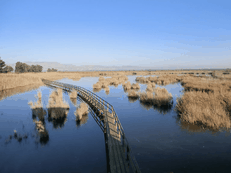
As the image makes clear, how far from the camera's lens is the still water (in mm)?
7797

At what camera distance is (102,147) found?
9906mm

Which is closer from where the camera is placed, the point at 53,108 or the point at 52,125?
the point at 52,125

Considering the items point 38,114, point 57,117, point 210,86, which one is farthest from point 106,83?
point 57,117

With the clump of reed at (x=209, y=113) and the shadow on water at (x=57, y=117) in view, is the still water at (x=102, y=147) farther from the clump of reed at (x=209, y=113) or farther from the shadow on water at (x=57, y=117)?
the clump of reed at (x=209, y=113)

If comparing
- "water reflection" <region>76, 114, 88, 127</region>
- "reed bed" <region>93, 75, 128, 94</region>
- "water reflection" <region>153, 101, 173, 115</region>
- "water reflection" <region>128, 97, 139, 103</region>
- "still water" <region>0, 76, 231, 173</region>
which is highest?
"reed bed" <region>93, 75, 128, 94</region>

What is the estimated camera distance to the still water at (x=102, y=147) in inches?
307

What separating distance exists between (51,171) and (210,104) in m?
15.4

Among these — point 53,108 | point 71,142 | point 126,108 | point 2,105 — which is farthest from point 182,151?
point 2,105

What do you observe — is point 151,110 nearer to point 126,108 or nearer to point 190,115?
point 126,108

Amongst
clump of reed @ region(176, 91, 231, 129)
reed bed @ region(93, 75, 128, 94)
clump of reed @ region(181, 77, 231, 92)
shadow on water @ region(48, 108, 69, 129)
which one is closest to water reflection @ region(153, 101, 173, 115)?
clump of reed @ region(176, 91, 231, 129)

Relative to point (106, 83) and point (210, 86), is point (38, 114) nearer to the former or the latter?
point (106, 83)

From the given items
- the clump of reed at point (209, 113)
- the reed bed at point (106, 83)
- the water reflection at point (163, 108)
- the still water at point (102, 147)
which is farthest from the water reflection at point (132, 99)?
the reed bed at point (106, 83)

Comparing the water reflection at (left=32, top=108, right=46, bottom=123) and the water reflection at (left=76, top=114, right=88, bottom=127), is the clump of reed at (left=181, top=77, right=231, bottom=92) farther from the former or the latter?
the water reflection at (left=32, top=108, right=46, bottom=123)

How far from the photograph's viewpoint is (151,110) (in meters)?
17.8
